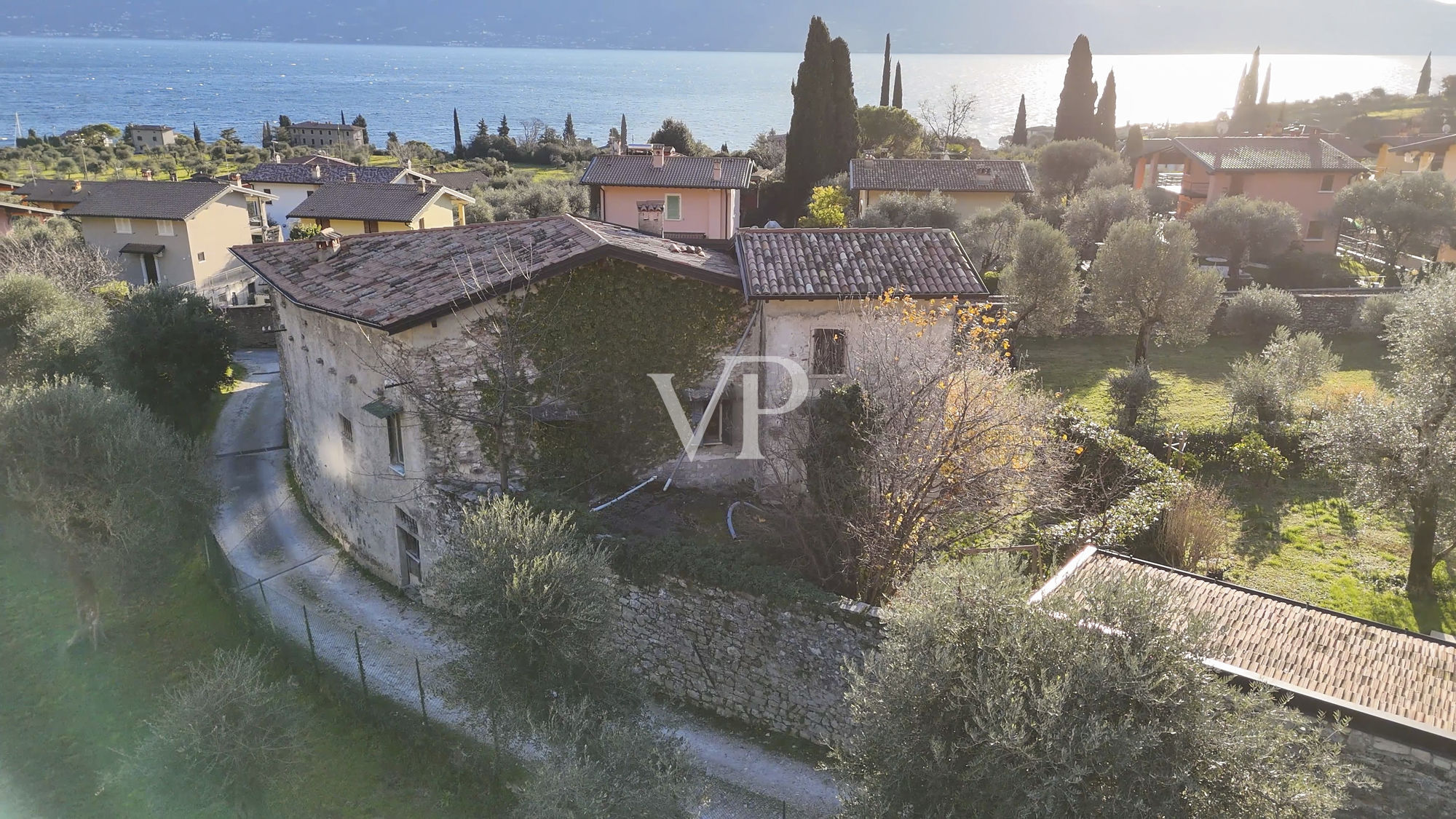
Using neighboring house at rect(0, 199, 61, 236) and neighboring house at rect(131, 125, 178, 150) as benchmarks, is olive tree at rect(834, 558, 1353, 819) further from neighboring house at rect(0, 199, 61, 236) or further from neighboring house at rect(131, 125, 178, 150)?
neighboring house at rect(131, 125, 178, 150)

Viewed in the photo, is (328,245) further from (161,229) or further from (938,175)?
(938,175)

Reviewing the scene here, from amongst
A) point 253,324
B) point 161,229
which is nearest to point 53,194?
point 161,229

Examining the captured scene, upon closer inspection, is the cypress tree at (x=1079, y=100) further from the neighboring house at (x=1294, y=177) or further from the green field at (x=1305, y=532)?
the green field at (x=1305, y=532)

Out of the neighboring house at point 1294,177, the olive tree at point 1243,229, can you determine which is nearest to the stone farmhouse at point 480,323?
the olive tree at point 1243,229

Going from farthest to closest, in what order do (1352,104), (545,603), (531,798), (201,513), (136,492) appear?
(1352,104) < (201,513) < (136,492) < (545,603) < (531,798)

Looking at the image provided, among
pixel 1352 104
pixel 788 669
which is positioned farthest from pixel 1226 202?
pixel 1352 104

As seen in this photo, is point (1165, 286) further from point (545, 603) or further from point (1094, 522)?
point (545, 603)

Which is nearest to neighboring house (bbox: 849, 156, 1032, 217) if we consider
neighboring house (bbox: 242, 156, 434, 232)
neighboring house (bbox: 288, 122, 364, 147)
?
neighboring house (bbox: 242, 156, 434, 232)

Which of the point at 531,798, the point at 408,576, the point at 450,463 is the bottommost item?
the point at 408,576
